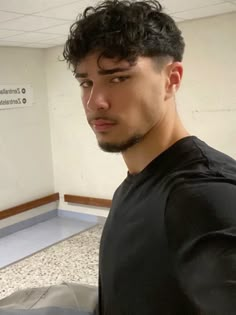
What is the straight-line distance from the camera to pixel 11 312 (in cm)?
134

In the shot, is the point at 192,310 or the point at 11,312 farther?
the point at 11,312

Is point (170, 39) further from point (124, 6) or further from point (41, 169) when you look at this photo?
point (41, 169)

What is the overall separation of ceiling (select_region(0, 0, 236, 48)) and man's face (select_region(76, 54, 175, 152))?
1354mm

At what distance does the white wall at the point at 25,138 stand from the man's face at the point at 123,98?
2.76 metres

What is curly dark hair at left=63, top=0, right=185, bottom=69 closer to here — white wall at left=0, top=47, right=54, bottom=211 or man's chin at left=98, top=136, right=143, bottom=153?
man's chin at left=98, top=136, right=143, bottom=153

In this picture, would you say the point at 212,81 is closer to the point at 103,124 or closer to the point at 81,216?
the point at 81,216

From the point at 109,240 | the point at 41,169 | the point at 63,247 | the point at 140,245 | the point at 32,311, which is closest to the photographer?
the point at 140,245

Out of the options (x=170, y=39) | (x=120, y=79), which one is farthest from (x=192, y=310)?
(x=170, y=39)

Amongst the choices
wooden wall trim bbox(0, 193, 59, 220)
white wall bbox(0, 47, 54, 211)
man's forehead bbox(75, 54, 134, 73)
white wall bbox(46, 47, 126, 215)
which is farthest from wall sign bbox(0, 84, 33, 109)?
man's forehead bbox(75, 54, 134, 73)

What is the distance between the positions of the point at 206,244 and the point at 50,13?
198 cm

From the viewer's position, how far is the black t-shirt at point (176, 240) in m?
0.58

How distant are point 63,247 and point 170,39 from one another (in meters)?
2.49

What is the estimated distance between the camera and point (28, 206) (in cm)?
361

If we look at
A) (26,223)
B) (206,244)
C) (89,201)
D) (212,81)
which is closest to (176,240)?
(206,244)
